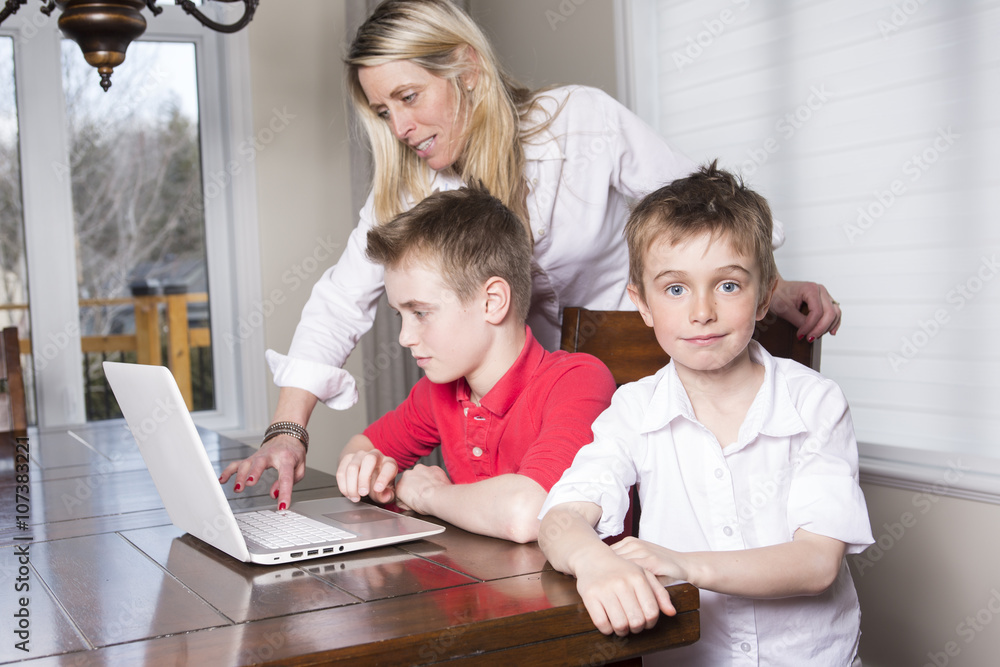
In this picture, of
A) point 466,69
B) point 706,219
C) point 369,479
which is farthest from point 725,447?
point 466,69

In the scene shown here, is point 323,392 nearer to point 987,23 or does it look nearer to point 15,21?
point 987,23

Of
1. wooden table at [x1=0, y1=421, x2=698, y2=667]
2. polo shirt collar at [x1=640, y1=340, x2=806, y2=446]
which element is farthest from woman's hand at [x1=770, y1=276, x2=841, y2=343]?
wooden table at [x1=0, y1=421, x2=698, y2=667]

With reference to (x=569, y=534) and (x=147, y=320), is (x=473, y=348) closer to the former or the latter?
(x=569, y=534)

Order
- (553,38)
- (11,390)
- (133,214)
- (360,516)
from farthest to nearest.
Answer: (133,214)
(553,38)
(11,390)
(360,516)

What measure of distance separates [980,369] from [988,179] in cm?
38

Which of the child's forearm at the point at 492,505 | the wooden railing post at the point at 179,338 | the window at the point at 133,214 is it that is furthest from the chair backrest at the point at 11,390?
the child's forearm at the point at 492,505

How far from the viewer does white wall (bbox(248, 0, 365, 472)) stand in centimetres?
330

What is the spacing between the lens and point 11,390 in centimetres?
244

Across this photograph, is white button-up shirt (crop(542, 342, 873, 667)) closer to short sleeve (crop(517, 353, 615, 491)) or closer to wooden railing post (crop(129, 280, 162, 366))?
short sleeve (crop(517, 353, 615, 491))

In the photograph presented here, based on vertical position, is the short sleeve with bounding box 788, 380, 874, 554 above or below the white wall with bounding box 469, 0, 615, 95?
below

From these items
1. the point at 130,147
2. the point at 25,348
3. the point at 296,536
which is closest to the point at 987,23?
the point at 296,536

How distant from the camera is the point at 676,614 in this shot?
809 mm

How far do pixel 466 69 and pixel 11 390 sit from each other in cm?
160

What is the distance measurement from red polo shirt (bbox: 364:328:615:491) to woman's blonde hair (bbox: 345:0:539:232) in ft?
1.18
